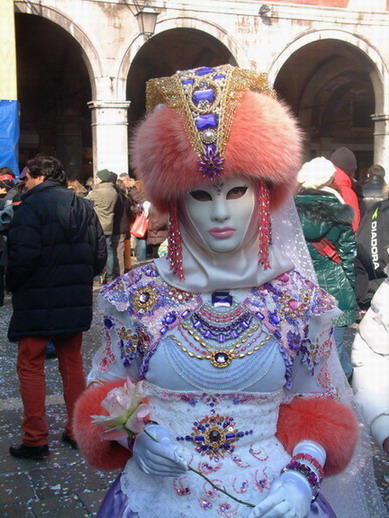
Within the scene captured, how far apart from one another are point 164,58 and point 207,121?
57.4 feet

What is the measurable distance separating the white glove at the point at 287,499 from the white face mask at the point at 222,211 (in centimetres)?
61

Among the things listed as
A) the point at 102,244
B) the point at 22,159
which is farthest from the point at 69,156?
the point at 102,244

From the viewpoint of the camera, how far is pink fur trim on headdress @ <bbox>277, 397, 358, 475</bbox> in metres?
1.92

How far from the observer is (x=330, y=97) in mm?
20438

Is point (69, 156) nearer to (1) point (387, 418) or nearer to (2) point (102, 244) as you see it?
(2) point (102, 244)

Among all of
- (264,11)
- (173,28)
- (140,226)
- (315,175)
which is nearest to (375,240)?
(315,175)

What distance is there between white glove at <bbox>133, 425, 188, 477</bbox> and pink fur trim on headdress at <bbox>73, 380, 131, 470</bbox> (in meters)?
0.22

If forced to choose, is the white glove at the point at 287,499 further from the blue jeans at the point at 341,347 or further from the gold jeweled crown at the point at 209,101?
the blue jeans at the point at 341,347

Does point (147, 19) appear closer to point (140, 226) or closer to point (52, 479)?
point (140, 226)

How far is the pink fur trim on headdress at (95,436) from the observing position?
2.00 meters

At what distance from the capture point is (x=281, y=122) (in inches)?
77.2

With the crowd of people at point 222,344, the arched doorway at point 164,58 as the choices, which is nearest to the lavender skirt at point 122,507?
the crowd of people at point 222,344

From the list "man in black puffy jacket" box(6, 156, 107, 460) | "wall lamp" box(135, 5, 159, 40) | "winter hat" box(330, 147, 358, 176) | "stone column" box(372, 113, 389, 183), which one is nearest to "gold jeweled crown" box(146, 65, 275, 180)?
"man in black puffy jacket" box(6, 156, 107, 460)

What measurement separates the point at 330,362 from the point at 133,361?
2.06 feet
